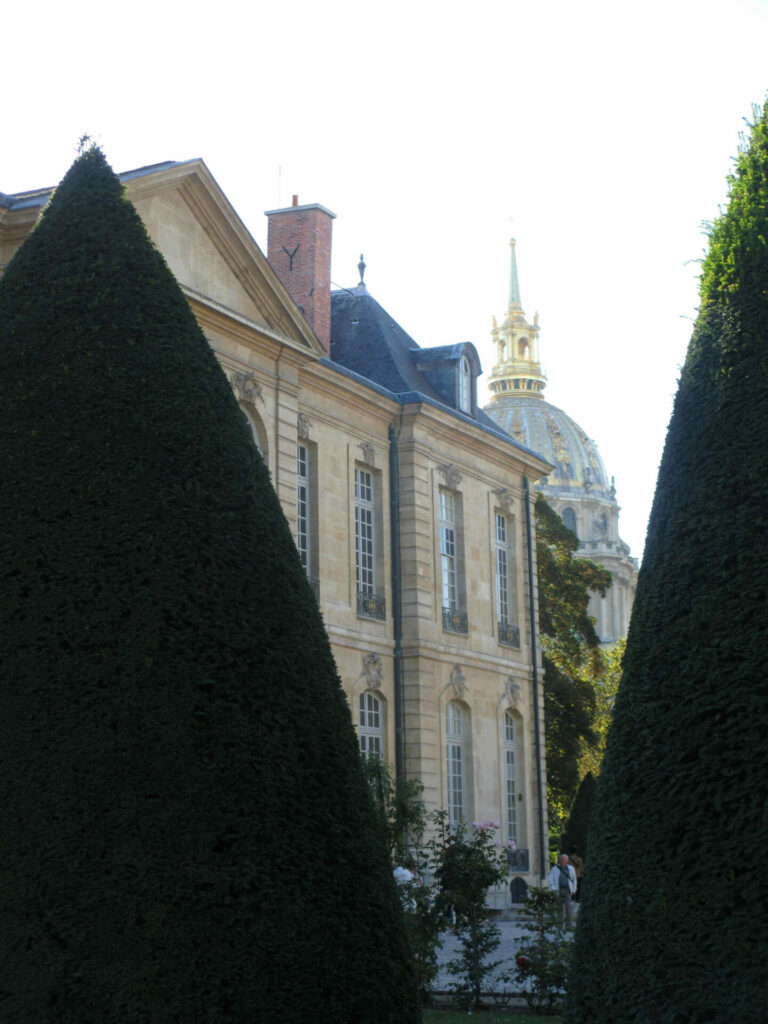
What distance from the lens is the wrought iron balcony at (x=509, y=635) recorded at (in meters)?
26.7

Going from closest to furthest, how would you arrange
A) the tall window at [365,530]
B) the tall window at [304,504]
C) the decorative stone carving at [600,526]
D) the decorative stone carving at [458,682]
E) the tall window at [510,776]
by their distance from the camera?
the tall window at [304,504]
the tall window at [365,530]
the decorative stone carving at [458,682]
the tall window at [510,776]
the decorative stone carving at [600,526]

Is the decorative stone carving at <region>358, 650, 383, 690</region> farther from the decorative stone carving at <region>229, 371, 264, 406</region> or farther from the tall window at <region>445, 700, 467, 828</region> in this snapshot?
the decorative stone carving at <region>229, 371, 264, 406</region>

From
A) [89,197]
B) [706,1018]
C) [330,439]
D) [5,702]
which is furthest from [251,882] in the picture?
[330,439]

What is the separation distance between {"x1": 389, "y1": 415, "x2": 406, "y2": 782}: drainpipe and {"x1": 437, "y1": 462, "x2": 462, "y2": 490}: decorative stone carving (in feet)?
4.13

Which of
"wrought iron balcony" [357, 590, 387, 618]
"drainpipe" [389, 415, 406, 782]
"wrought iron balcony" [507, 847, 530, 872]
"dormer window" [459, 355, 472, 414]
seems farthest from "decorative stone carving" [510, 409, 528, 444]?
"wrought iron balcony" [357, 590, 387, 618]

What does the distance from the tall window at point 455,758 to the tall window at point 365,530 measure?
2663 mm

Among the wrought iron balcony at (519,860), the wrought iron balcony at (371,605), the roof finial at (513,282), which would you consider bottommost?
the wrought iron balcony at (519,860)

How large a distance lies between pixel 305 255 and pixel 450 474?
14.7 feet

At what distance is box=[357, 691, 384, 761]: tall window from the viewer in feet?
73.9

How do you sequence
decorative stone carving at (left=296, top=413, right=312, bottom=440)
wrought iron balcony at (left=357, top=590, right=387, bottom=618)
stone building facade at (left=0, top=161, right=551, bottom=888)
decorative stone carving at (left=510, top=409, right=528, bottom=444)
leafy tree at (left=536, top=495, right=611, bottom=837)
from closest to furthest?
stone building facade at (left=0, top=161, right=551, bottom=888) → decorative stone carving at (left=296, top=413, right=312, bottom=440) → wrought iron balcony at (left=357, top=590, right=387, bottom=618) → leafy tree at (left=536, top=495, right=611, bottom=837) → decorative stone carving at (left=510, top=409, right=528, bottom=444)

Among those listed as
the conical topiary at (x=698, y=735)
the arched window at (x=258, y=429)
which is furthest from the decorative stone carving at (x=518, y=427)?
the conical topiary at (x=698, y=735)

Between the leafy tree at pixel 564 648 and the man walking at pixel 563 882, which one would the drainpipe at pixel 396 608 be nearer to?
the man walking at pixel 563 882

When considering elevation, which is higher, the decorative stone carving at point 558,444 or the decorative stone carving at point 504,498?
the decorative stone carving at point 558,444

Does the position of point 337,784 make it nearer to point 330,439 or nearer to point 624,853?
point 624,853
